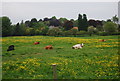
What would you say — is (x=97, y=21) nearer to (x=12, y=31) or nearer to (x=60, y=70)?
(x=12, y=31)

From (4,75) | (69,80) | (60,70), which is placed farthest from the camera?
(60,70)

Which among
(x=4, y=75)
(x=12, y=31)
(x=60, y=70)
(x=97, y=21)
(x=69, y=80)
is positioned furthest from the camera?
(x=97, y=21)

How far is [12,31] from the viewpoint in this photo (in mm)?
63500

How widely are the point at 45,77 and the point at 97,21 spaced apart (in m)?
102

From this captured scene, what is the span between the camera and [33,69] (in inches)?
397

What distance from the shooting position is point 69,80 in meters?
8.06

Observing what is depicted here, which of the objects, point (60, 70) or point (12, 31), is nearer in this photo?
point (60, 70)

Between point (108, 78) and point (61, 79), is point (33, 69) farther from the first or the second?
point (108, 78)

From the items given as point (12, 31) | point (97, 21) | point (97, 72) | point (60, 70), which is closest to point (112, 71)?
point (97, 72)

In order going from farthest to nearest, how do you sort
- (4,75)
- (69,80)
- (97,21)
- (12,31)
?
1. (97,21)
2. (12,31)
3. (4,75)
4. (69,80)

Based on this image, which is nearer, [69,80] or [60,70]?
[69,80]

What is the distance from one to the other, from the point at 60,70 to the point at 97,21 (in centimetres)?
10061

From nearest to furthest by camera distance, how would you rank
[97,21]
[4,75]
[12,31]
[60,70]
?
[4,75] < [60,70] < [12,31] < [97,21]

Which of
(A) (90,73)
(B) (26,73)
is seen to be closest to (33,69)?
(B) (26,73)
